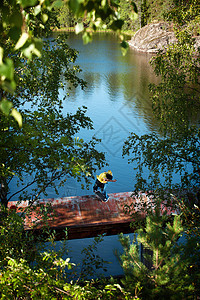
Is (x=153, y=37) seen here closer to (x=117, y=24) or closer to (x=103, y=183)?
(x=103, y=183)

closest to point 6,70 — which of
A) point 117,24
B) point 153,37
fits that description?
point 117,24

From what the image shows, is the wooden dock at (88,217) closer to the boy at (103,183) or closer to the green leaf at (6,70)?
the boy at (103,183)

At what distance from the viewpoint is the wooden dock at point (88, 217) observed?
310 inches

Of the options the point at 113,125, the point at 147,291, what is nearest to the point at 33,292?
the point at 147,291

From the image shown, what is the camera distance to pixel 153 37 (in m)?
37.8

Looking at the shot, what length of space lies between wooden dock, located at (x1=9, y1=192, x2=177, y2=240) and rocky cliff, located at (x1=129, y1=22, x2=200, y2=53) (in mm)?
30463

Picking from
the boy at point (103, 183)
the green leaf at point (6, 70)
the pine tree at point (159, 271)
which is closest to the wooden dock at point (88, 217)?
the boy at point (103, 183)

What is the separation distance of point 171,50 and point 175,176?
273 inches

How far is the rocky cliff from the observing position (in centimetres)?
3681

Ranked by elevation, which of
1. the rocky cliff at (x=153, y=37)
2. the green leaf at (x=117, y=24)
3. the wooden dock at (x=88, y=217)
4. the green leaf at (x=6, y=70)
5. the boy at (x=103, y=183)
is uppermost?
the rocky cliff at (x=153, y=37)

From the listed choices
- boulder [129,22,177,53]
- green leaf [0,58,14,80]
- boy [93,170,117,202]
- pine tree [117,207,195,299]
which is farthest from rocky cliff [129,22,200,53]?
green leaf [0,58,14,80]

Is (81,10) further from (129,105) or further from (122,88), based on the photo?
(122,88)

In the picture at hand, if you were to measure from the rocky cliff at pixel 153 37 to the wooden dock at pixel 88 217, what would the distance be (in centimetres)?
3046

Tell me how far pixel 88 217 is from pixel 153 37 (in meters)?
33.5
